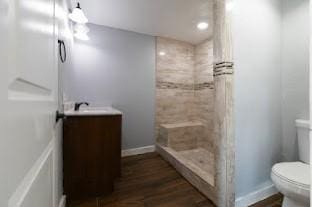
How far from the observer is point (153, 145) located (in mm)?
3354

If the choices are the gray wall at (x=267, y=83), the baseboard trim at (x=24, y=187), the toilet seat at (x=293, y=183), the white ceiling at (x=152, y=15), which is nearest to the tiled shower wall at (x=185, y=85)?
the white ceiling at (x=152, y=15)

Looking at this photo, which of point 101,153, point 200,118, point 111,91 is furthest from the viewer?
point 200,118

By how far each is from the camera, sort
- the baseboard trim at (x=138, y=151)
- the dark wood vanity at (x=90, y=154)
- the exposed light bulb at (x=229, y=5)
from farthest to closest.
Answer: the baseboard trim at (x=138, y=151), the dark wood vanity at (x=90, y=154), the exposed light bulb at (x=229, y=5)

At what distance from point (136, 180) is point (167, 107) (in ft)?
5.52

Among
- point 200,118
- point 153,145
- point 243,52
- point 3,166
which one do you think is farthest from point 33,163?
point 200,118

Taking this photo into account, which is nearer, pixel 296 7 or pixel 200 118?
pixel 296 7

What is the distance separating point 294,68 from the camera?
188 cm

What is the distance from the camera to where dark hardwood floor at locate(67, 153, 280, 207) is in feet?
5.64

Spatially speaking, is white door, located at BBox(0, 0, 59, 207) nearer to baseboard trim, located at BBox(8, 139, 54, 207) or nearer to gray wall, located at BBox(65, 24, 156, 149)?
baseboard trim, located at BBox(8, 139, 54, 207)

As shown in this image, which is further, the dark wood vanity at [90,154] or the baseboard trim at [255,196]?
the dark wood vanity at [90,154]

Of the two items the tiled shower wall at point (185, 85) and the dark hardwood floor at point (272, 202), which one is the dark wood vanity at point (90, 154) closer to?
the dark hardwood floor at point (272, 202)

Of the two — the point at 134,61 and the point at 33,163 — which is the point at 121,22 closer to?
the point at 134,61

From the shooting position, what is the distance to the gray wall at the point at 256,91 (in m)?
1.60

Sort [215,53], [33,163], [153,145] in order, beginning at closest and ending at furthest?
[33,163]
[215,53]
[153,145]
